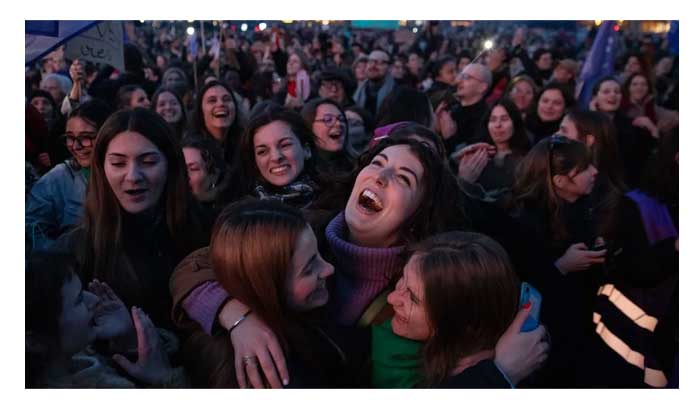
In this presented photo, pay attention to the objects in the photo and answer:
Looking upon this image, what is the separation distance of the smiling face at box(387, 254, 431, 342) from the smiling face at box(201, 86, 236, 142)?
286 centimetres

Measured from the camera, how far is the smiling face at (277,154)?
321 cm

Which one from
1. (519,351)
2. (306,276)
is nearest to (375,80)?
(306,276)

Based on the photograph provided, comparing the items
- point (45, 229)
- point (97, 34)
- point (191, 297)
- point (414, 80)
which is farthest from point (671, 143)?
point (414, 80)

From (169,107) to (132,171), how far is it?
256 cm

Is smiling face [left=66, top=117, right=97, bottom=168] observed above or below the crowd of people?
above

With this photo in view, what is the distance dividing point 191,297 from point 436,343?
2.82 feet

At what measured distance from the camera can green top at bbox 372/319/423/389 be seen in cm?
213

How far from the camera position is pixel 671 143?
2955 millimetres

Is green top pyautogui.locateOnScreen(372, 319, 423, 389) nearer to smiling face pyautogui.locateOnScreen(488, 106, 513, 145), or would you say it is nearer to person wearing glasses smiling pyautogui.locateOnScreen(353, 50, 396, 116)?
smiling face pyautogui.locateOnScreen(488, 106, 513, 145)

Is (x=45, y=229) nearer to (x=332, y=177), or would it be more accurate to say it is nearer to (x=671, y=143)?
(x=332, y=177)

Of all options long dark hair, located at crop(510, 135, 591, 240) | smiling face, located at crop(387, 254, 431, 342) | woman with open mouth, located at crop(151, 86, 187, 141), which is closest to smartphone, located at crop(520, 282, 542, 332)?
smiling face, located at crop(387, 254, 431, 342)

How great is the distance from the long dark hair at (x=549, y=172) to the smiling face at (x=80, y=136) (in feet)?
7.64

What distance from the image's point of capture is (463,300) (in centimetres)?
203

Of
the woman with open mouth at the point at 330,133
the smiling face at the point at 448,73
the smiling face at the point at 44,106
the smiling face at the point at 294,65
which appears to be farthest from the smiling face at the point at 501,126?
the smiling face at the point at 44,106
